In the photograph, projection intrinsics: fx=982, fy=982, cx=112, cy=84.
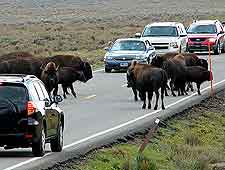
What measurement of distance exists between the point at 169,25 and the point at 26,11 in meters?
112

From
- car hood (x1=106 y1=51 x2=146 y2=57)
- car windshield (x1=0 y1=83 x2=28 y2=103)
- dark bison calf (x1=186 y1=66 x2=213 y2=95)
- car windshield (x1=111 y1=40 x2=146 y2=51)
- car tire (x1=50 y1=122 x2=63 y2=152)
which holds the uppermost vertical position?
car windshield (x1=0 y1=83 x2=28 y2=103)

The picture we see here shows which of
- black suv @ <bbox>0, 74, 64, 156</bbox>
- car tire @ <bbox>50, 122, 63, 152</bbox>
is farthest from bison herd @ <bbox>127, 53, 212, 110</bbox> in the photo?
black suv @ <bbox>0, 74, 64, 156</bbox>

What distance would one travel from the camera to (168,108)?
1149 inches

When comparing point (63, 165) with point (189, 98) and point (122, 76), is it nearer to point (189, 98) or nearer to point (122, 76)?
point (189, 98)

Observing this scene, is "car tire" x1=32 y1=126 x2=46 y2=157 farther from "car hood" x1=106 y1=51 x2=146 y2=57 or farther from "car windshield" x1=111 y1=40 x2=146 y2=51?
"car windshield" x1=111 y1=40 x2=146 y2=51

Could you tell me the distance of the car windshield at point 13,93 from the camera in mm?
16969

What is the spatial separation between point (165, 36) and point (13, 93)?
115ft

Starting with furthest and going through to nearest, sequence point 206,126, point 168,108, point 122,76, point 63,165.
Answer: point 122,76 → point 168,108 → point 206,126 → point 63,165

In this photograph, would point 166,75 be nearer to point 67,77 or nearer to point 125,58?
point 67,77

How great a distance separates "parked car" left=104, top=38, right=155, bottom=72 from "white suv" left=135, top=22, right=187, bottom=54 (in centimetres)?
482

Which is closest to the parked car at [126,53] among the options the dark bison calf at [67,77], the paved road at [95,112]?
the paved road at [95,112]

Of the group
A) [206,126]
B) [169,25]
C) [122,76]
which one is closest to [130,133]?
[206,126]

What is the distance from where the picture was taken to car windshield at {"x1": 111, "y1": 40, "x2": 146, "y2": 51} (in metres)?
45.1

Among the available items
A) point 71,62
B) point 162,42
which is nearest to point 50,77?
point 71,62
